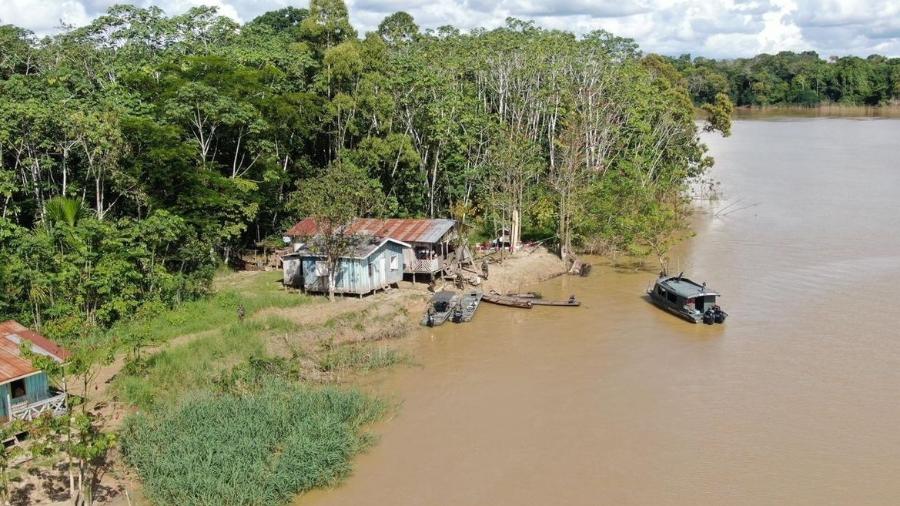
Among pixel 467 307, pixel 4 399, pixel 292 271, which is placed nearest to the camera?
pixel 4 399

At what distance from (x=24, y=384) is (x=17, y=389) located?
0.60ft

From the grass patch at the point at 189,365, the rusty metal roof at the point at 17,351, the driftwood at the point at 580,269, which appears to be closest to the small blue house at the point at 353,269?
the grass patch at the point at 189,365

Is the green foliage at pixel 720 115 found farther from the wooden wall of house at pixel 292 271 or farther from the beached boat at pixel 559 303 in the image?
the wooden wall of house at pixel 292 271

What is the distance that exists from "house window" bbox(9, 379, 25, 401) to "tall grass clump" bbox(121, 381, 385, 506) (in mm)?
2538

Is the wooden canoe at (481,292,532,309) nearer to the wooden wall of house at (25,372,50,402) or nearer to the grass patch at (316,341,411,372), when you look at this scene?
the grass patch at (316,341,411,372)

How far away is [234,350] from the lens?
75.4 ft

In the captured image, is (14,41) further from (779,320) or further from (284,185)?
(779,320)

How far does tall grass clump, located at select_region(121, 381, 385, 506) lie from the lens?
15.5 metres

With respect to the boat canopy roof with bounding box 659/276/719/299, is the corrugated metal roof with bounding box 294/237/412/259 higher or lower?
higher

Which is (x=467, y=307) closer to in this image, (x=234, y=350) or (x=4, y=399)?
(x=234, y=350)

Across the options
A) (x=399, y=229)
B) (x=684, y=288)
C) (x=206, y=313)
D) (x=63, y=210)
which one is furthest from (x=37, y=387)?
(x=684, y=288)

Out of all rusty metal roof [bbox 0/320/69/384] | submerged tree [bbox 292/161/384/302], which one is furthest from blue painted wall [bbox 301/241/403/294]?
rusty metal roof [bbox 0/320/69/384]

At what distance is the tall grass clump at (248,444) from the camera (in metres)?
15.5

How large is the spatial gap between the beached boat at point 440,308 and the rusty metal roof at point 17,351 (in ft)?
40.2
